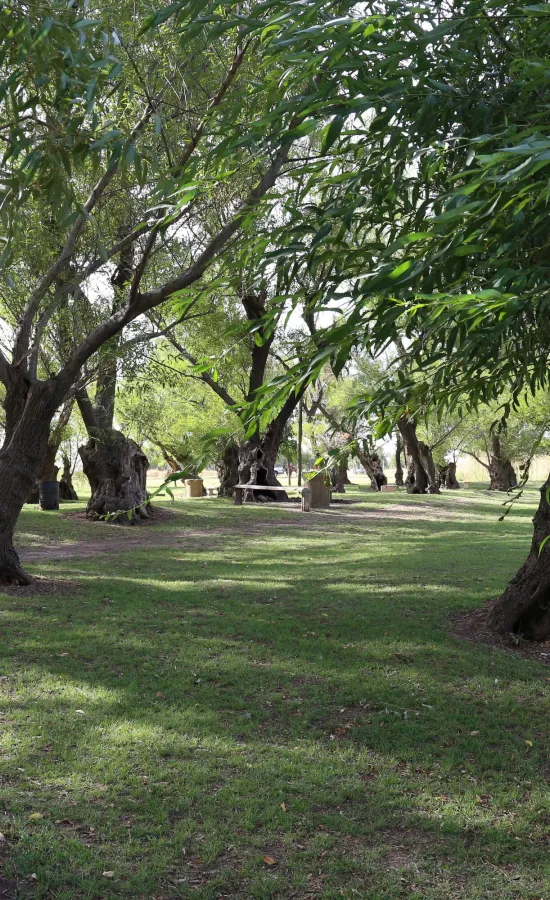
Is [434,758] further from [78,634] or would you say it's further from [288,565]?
[288,565]

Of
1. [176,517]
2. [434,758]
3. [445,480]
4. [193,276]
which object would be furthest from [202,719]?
[445,480]

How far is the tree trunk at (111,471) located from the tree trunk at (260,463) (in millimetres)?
7304

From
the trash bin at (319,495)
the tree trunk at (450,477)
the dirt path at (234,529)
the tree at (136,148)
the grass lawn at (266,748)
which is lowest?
the grass lawn at (266,748)

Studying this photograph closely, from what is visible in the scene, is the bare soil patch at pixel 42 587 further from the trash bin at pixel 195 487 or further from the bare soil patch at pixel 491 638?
the trash bin at pixel 195 487

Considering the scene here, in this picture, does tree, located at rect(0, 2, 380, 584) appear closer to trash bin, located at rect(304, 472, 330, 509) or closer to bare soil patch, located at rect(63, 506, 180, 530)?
bare soil patch, located at rect(63, 506, 180, 530)

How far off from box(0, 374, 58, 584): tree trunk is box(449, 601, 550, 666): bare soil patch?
19.0 feet

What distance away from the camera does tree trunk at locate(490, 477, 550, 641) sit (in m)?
7.87

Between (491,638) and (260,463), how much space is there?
62.6 feet

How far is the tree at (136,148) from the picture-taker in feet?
→ 8.96

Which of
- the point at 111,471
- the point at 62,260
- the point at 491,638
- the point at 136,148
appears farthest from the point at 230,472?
the point at 136,148

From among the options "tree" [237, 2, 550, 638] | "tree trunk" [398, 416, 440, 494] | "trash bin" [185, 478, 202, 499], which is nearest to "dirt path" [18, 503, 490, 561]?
"tree trunk" [398, 416, 440, 494]

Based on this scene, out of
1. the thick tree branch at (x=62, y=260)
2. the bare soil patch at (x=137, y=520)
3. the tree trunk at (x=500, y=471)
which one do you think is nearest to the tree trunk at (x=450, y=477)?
the tree trunk at (x=500, y=471)

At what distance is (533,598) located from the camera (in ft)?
26.0

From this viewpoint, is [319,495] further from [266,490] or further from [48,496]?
[48,496]
